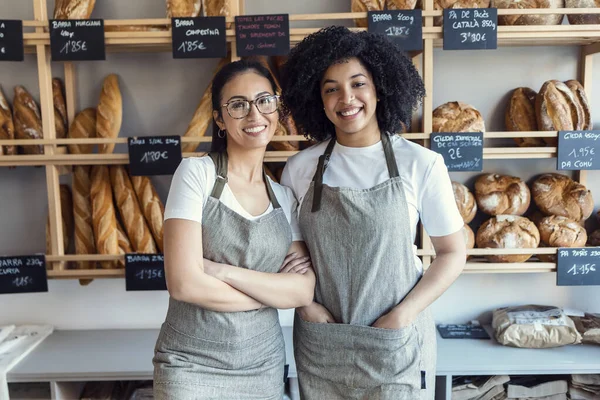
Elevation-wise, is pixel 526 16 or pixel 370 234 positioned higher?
pixel 526 16

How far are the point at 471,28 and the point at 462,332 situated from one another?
112 centimetres

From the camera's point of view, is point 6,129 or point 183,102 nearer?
point 6,129

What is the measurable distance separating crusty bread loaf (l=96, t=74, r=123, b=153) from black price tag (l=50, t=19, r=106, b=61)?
0.20 m

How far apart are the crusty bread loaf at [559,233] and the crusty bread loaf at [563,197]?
0.04 meters

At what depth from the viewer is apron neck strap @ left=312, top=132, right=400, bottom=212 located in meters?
1.22

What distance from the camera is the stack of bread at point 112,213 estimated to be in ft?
5.91

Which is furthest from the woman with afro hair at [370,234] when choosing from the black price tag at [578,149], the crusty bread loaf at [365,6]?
the black price tag at [578,149]

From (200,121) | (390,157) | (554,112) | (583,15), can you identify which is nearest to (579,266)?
(554,112)

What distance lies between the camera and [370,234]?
1.21 meters

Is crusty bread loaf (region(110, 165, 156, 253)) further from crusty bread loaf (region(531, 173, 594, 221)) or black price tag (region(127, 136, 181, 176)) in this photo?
crusty bread loaf (region(531, 173, 594, 221))

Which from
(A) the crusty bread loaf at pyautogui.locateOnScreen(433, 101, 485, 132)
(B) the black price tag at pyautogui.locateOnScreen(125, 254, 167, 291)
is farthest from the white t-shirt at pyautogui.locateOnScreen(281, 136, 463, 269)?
(B) the black price tag at pyautogui.locateOnScreen(125, 254, 167, 291)

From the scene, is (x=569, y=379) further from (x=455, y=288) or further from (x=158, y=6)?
(x=158, y=6)

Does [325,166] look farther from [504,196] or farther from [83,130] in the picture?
[83,130]

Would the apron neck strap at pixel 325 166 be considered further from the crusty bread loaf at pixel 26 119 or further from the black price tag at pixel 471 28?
the crusty bread loaf at pixel 26 119
